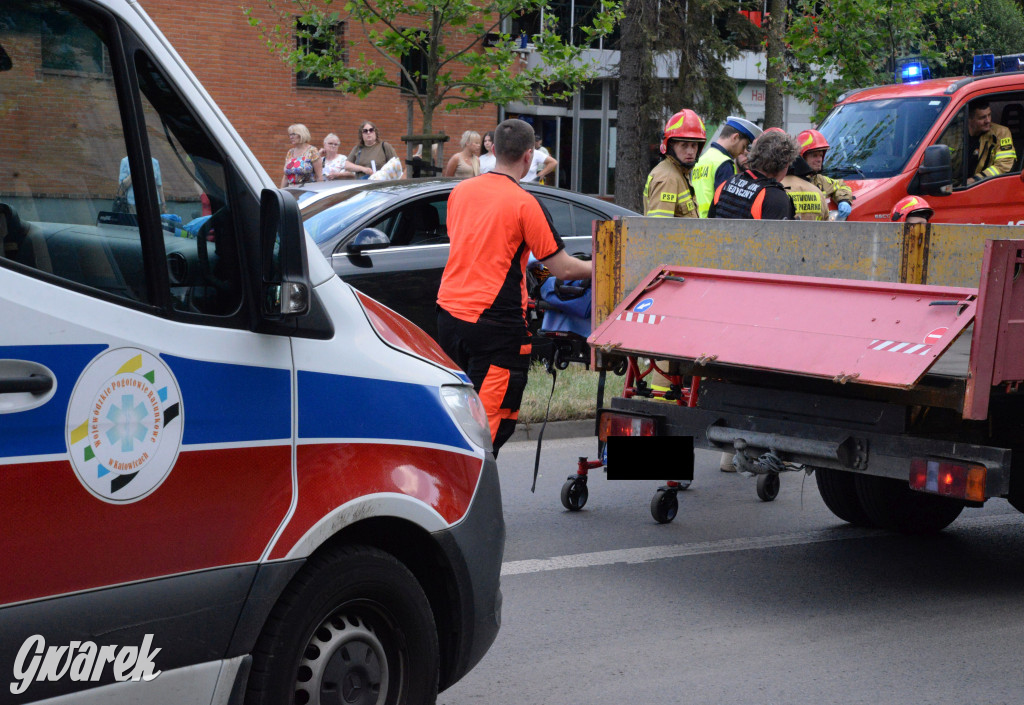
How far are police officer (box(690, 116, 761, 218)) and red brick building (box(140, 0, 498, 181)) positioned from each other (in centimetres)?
1344

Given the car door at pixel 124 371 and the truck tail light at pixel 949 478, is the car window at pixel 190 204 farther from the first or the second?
the truck tail light at pixel 949 478

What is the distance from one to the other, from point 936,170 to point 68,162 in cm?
828

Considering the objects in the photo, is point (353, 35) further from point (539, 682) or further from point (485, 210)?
point (539, 682)

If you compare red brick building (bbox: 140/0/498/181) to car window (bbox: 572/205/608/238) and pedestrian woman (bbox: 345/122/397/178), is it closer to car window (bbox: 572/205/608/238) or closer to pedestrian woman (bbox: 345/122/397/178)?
pedestrian woman (bbox: 345/122/397/178)

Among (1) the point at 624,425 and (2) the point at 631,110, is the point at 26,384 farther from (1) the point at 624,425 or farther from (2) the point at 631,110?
(2) the point at 631,110

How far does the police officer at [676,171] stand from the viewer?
7.58 metres

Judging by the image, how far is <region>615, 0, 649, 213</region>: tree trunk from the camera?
747 inches

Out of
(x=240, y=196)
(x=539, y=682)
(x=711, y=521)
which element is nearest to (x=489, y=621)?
(x=539, y=682)

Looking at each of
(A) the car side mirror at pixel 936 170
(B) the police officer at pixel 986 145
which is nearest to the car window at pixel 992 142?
(B) the police officer at pixel 986 145

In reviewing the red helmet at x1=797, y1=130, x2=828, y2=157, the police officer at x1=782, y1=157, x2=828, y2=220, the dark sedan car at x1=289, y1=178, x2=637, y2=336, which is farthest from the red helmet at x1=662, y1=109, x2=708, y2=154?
the dark sedan car at x1=289, y1=178, x2=637, y2=336

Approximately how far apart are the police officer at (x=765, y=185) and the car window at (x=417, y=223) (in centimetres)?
278

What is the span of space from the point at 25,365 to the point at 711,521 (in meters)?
4.74

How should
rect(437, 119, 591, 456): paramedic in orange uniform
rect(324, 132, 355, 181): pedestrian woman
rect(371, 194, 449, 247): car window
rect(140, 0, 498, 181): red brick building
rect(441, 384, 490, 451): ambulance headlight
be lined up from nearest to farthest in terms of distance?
rect(441, 384, 490, 451): ambulance headlight, rect(437, 119, 591, 456): paramedic in orange uniform, rect(371, 194, 449, 247): car window, rect(324, 132, 355, 181): pedestrian woman, rect(140, 0, 498, 181): red brick building

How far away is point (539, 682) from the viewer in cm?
446
